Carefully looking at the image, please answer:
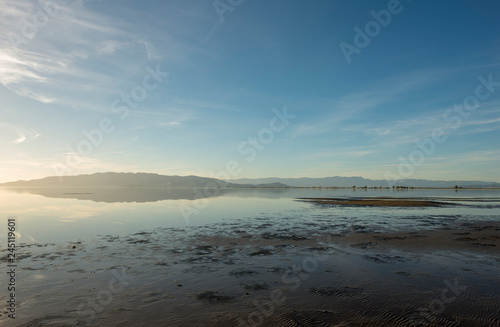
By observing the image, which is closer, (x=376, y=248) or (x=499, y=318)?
(x=499, y=318)

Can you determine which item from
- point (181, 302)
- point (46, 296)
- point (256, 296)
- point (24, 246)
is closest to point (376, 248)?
point (256, 296)

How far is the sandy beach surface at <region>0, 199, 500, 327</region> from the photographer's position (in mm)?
8445

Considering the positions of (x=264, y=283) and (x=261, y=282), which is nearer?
(x=264, y=283)

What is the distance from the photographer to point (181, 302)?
9500mm

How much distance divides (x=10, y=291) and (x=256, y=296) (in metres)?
9.61

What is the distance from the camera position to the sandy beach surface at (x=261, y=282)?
27.7 feet

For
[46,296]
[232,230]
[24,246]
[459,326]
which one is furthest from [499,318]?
[24,246]

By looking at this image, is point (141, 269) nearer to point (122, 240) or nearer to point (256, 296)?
point (256, 296)

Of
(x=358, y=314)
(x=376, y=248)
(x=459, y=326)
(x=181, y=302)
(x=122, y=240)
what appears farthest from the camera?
(x=122, y=240)

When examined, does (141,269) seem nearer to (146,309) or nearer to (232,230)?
(146,309)

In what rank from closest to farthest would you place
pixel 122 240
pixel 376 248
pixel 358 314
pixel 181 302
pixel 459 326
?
pixel 459 326
pixel 358 314
pixel 181 302
pixel 376 248
pixel 122 240

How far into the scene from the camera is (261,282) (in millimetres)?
11445

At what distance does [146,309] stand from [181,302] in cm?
117

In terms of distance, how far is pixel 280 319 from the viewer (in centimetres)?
833
